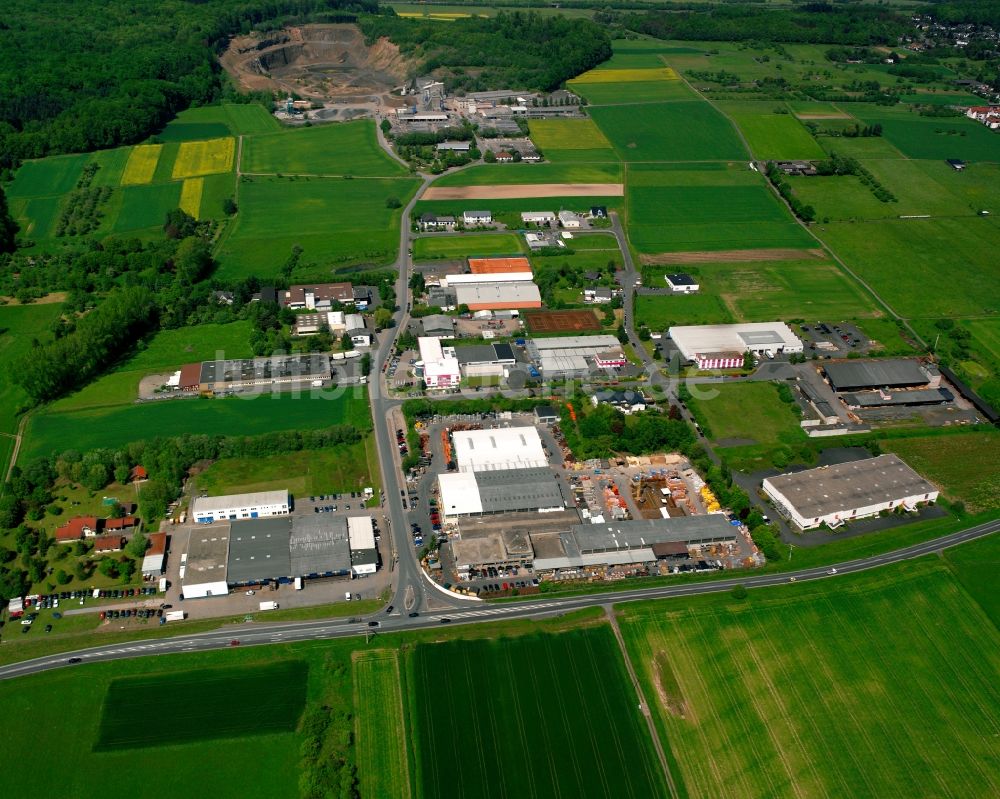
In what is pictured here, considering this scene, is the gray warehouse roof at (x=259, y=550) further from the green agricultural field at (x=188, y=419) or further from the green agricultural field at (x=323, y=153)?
the green agricultural field at (x=323, y=153)

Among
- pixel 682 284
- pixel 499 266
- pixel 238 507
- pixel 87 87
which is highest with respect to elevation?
pixel 87 87

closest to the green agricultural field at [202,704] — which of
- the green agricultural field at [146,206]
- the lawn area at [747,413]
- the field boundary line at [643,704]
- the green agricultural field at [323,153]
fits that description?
the field boundary line at [643,704]

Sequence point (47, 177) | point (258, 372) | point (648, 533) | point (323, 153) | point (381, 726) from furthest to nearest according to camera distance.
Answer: point (323, 153) → point (47, 177) → point (258, 372) → point (648, 533) → point (381, 726)

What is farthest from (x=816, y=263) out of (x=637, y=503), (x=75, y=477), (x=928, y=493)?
(x=75, y=477)

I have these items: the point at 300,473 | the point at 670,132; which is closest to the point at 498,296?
the point at 300,473

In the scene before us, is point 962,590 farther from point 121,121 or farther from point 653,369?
point 121,121

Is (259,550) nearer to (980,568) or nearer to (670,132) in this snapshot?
(980,568)
